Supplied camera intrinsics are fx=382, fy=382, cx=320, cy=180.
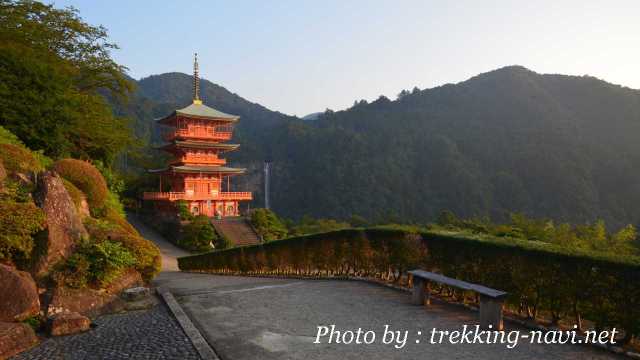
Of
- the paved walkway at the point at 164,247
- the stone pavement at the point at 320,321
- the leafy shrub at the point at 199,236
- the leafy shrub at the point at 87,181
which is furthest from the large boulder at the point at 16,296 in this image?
the leafy shrub at the point at 199,236

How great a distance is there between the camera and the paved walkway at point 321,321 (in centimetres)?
527

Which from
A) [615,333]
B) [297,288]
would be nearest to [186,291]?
[297,288]

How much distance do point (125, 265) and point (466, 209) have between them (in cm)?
9498

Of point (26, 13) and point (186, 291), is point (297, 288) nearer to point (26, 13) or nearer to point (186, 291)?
point (186, 291)

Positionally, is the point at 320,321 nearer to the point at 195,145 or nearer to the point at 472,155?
the point at 195,145

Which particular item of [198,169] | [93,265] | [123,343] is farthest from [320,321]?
[198,169]

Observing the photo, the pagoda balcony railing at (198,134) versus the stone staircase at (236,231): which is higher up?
the pagoda balcony railing at (198,134)

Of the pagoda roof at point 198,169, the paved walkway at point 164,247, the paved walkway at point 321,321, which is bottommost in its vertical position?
the paved walkway at point 164,247

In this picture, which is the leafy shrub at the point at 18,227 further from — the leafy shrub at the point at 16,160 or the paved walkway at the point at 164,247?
the paved walkway at the point at 164,247

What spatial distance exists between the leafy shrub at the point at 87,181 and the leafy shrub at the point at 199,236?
19144mm

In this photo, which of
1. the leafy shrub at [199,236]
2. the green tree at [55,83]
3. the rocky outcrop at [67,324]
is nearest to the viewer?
the rocky outcrop at [67,324]

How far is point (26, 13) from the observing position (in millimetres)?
22719

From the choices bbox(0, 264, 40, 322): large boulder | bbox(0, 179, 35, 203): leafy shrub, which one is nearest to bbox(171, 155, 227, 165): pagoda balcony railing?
bbox(0, 179, 35, 203): leafy shrub

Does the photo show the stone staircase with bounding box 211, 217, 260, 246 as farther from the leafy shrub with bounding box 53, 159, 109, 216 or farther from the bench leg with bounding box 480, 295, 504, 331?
the bench leg with bounding box 480, 295, 504, 331
